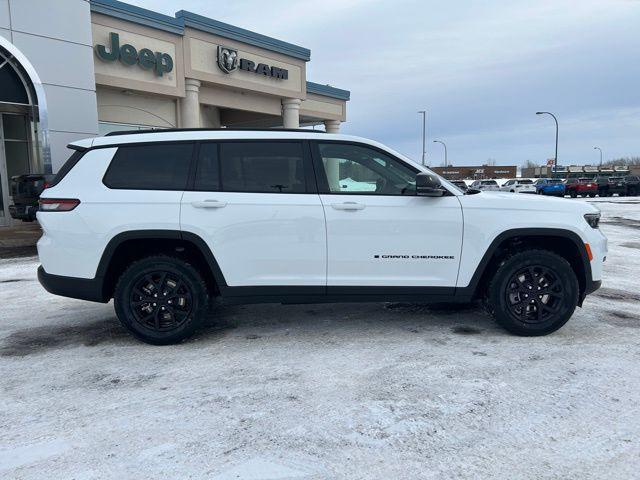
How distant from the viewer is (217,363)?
13.0 ft

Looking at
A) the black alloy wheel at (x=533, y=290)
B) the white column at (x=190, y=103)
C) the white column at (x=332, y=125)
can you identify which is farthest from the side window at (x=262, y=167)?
the white column at (x=332, y=125)

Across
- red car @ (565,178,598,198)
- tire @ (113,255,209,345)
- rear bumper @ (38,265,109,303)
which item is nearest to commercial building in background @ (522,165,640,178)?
red car @ (565,178,598,198)

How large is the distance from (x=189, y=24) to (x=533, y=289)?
15.9 meters

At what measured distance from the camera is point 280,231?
424 centimetres

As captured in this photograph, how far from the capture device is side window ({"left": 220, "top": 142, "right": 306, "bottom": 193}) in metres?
4.33

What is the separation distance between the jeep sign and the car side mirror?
1356 centimetres

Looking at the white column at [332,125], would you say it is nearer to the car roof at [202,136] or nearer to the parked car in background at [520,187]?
the parked car in background at [520,187]

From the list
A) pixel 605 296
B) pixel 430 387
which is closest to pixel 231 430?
pixel 430 387

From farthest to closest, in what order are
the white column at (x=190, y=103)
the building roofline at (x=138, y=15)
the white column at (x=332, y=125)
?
the white column at (x=332, y=125) < the white column at (x=190, y=103) < the building roofline at (x=138, y=15)

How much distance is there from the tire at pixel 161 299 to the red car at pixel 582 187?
3859cm

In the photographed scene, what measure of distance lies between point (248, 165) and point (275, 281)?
107 cm

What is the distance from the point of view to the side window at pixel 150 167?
4301 millimetres

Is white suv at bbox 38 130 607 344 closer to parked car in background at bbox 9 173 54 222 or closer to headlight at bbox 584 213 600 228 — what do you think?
headlight at bbox 584 213 600 228

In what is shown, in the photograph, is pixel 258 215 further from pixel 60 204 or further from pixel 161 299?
pixel 60 204
